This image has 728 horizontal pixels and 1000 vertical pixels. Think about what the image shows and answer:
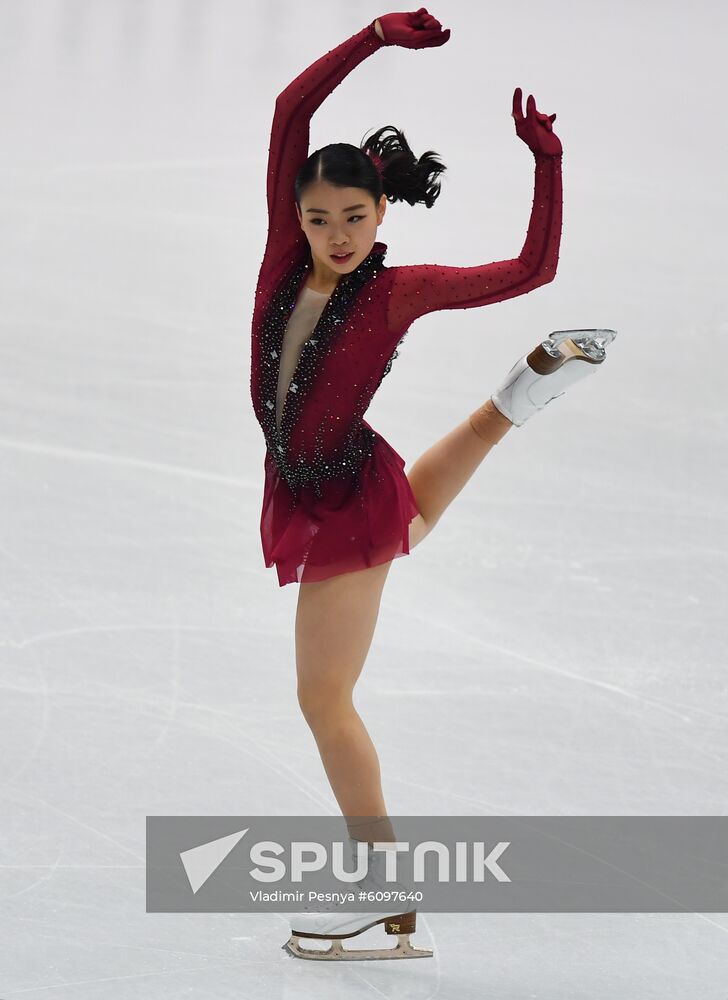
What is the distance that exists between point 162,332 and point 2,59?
2859 millimetres

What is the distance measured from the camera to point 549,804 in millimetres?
2896

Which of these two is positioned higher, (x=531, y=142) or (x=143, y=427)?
(x=143, y=427)

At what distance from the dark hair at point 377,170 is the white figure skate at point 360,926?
3.75 ft

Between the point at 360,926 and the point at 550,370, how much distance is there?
3.39 feet

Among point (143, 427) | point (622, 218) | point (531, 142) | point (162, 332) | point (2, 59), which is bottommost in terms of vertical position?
point (531, 142)

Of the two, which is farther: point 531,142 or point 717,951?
point 717,951

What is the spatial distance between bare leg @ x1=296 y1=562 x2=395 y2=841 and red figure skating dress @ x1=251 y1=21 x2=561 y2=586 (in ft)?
0.13

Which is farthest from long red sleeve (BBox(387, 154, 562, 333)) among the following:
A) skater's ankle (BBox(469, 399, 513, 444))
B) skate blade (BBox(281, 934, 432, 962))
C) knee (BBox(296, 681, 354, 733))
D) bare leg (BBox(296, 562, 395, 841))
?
skate blade (BBox(281, 934, 432, 962))

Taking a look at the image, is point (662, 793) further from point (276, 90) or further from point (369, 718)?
point (276, 90)

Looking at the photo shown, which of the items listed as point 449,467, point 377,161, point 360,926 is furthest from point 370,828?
Answer: point 377,161

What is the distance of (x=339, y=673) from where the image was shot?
241 centimetres

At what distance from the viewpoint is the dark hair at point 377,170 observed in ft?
7.50

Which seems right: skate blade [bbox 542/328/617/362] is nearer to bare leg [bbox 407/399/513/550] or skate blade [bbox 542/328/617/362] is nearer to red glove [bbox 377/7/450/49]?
bare leg [bbox 407/399/513/550]

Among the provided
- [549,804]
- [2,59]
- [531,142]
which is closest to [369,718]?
[549,804]
